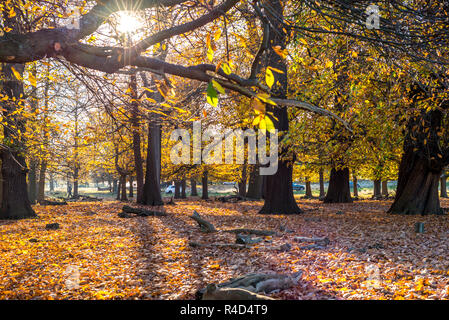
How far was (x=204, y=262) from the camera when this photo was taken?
5977 mm

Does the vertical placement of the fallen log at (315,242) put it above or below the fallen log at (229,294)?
below

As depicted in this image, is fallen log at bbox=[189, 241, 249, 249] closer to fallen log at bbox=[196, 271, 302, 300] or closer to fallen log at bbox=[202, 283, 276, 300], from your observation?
fallen log at bbox=[196, 271, 302, 300]

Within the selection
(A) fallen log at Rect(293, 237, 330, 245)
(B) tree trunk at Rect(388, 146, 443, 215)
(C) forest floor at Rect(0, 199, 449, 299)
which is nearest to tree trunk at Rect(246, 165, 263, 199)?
(B) tree trunk at Rect(388, 146, 443, 215)

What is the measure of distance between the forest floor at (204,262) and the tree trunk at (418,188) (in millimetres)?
2752

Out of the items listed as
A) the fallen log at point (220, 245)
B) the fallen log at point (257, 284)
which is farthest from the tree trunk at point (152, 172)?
the fallen log at point (257, 284)

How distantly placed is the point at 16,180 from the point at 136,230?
5853mm

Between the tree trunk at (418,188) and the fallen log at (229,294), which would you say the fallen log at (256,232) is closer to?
the fallen log at (229,294)

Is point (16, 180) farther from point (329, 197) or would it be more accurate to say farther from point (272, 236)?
point (329, 197)

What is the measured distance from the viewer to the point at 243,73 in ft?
49.5

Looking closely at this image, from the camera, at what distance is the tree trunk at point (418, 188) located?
1218cm

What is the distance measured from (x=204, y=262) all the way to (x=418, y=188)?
10.1 metres

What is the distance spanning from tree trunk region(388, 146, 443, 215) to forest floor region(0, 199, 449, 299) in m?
2.75

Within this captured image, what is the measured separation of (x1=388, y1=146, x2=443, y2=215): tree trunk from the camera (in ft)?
40.0
